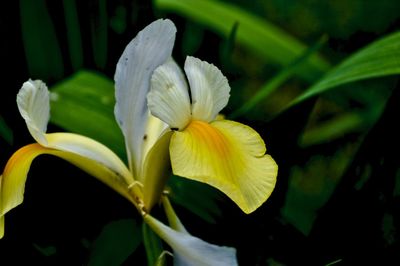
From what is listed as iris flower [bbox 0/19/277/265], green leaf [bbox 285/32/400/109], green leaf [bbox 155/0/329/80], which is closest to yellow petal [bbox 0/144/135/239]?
iris flower [bbox 0/19/277/265]

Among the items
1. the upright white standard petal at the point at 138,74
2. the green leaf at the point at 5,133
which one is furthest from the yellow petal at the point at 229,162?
the green leaf at the point at 5,133

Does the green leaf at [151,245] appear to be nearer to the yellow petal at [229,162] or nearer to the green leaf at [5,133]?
the yellow petal at [229,162]

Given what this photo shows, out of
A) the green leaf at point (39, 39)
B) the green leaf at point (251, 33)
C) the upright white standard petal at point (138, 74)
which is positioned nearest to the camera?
the upright white standard petal at point (138, 74)

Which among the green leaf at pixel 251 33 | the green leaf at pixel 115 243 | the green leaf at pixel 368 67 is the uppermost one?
the green leaf at pixel 368 67

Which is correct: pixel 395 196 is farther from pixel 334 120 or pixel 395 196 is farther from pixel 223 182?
pixel 334 120

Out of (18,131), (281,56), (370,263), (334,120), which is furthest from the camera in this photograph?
(334,120)

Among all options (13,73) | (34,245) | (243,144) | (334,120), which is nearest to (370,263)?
(243,144)

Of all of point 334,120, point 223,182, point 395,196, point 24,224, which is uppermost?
point 223,182
